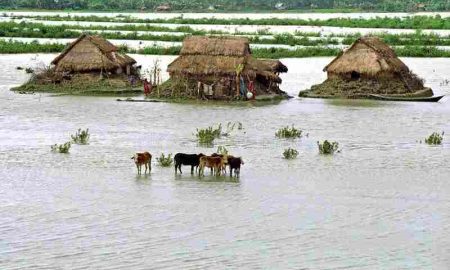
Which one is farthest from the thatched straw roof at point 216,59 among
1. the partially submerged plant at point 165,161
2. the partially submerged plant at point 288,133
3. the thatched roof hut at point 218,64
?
the partially submerged plant at point 165,161

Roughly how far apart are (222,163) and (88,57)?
564 inches

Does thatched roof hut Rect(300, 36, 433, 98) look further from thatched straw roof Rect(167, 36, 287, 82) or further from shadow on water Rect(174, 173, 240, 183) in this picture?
shadow on water Rect(174, 173, 240, 183)

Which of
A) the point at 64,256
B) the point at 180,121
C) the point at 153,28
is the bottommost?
the point at 64,256

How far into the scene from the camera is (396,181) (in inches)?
599

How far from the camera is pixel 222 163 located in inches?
590

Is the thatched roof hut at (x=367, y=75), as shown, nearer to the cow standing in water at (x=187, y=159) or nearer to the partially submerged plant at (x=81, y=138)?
the partially submerged plant at (x=81, y=138)

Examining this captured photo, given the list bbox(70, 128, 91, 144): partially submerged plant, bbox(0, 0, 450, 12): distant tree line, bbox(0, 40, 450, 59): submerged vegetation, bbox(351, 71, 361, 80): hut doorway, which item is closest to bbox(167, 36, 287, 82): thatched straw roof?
bbox(351, 71, 361, 80): hut doorway

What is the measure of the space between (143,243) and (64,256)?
0.95 meters

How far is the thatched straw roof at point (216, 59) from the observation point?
85.8ft

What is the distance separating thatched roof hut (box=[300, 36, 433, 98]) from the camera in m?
27.1

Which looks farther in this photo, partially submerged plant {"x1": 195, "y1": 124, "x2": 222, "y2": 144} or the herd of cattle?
partially submerged plant {"x1": 195, "y1": 124, "x2": 222, "y2": 144}

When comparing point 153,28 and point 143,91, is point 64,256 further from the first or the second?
point 153,28

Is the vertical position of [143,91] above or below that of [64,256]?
above

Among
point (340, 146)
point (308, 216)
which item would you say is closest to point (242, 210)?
point (308, 216)
